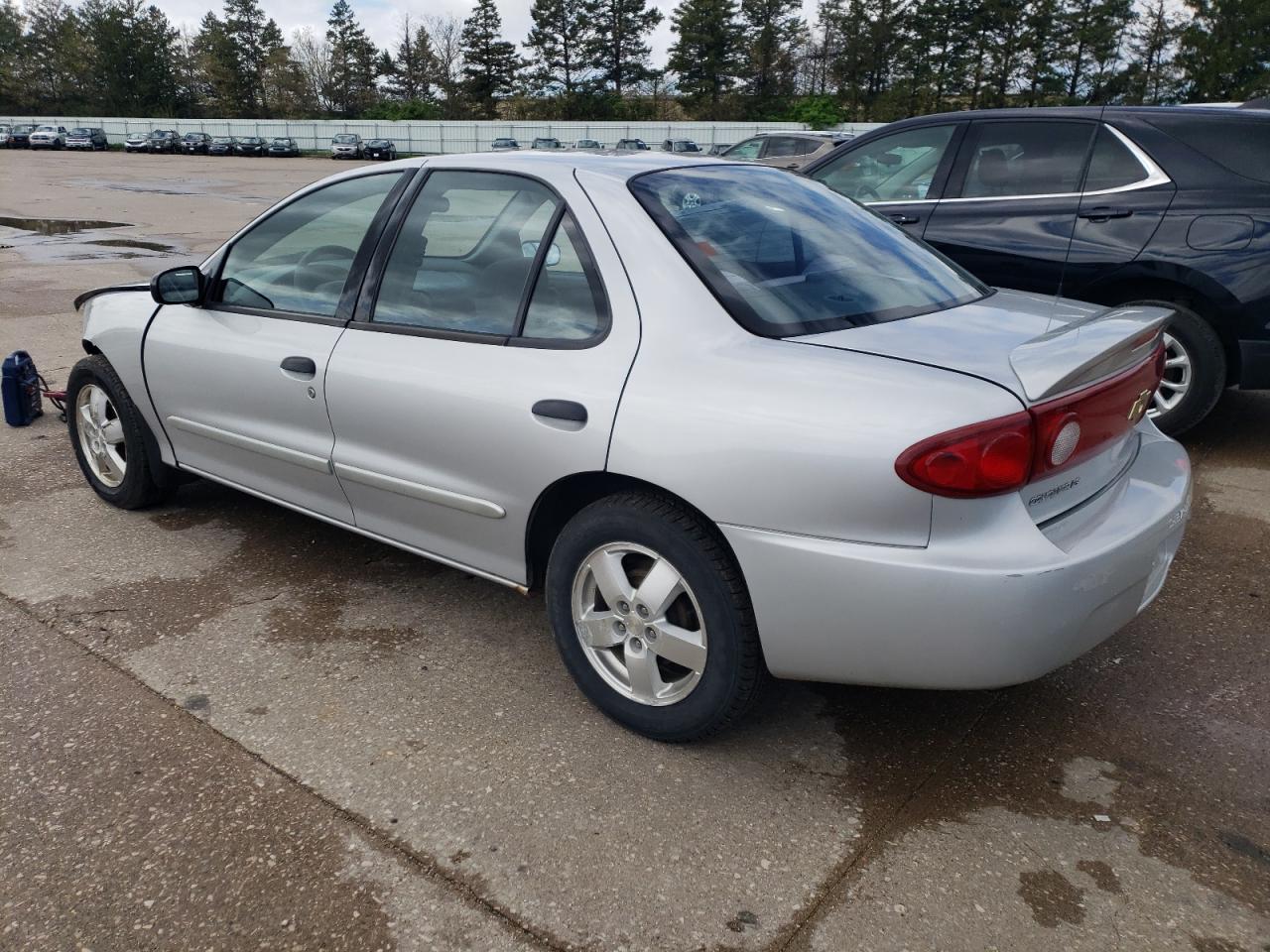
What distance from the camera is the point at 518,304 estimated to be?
9.89 feet

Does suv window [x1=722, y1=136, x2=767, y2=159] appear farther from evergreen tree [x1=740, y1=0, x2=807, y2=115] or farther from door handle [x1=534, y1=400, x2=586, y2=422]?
evergreen tree [x1=740, y1=0, x2=807, y2=115]

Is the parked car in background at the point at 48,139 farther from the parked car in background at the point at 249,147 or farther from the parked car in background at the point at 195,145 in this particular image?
the parked car in background at the point at 249,147

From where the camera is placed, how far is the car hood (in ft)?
7.83

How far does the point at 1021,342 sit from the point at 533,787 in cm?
168

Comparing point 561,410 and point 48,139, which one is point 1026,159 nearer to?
point 561,410

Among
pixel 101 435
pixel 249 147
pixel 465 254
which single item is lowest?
pixel 249 147

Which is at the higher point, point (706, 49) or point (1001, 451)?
point (706, 49)

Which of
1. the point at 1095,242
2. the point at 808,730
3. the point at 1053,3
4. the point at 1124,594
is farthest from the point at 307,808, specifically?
the point at 1053,3

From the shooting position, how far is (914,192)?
593 cm

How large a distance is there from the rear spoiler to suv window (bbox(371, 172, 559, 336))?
4.52 feet

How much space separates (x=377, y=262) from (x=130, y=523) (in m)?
1.87

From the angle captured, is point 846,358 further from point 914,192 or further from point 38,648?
point 914,192

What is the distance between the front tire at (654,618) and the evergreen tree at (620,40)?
77856 mm

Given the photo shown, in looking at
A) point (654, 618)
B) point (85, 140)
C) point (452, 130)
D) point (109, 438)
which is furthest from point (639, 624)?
point (85, 140)
